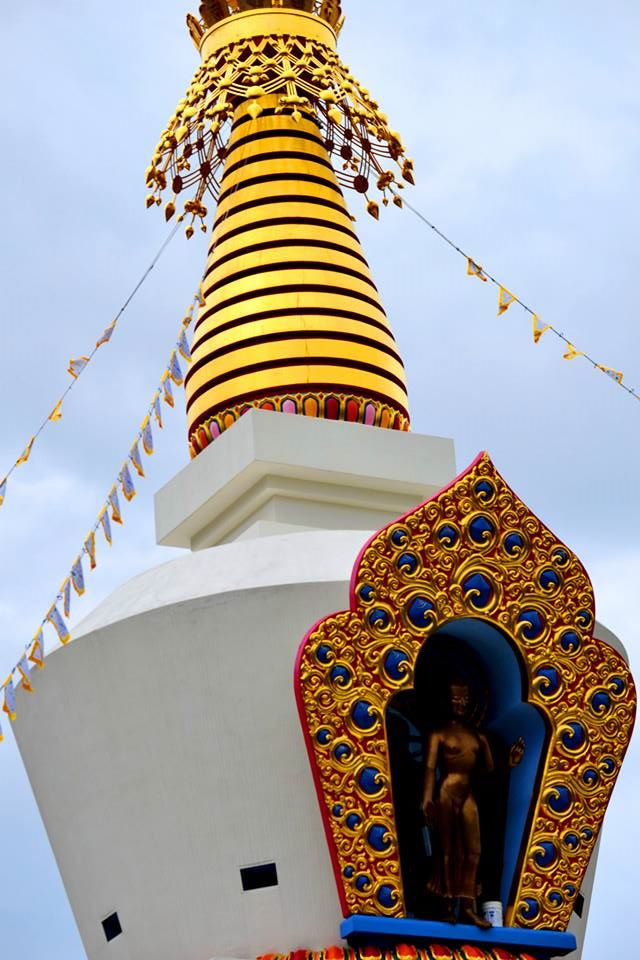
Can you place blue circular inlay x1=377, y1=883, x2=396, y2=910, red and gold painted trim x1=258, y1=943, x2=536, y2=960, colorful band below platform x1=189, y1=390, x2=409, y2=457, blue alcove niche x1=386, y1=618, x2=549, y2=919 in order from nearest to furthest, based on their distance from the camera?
red and gold painted trim x1=258, y1=943, x2=536, y2=960
blue circular inlay x1=377, y1=883, x2=396, y2=910
blue alcove niche x1=386, y1=618, x2=549, y2=919
colorful band below platform x1=189, y1=390, x2=409, y2=457

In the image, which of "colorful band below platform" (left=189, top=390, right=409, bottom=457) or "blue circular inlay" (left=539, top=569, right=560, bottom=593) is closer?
"blue circular inlay" (left=539, top=569, right=560, bottom=593)

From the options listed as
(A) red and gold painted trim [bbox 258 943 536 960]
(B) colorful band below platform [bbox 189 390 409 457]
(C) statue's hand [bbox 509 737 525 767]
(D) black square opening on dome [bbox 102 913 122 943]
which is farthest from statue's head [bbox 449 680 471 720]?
(B) colorful band below platform [bbox 189 390 409 457]

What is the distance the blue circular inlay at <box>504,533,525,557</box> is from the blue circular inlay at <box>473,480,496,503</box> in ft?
0.78

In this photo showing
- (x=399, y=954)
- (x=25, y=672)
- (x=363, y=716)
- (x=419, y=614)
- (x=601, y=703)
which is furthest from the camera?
(x=25, y=672)

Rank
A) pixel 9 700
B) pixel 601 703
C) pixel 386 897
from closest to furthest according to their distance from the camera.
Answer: pixel 386 897, pixel 601 703, pixel 9 700

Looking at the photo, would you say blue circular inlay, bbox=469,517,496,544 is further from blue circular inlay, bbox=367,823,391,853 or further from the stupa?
blue circular inlay, bbox=367,823,391,853

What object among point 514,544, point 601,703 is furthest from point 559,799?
point 514,544

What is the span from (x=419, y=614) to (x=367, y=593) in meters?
0.32

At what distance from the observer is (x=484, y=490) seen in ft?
34.9

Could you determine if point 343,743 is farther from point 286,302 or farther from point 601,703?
point 286,302

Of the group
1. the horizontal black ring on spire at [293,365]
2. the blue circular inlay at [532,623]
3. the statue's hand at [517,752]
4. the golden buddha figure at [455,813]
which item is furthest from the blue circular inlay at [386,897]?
the horizontal black ring on spire at [293,365]

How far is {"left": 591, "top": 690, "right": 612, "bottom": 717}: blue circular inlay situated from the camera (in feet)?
35.1

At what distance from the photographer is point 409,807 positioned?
1067 cm

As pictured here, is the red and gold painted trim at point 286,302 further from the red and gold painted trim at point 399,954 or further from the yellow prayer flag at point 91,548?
the red and gold painted trim at point 399,954
